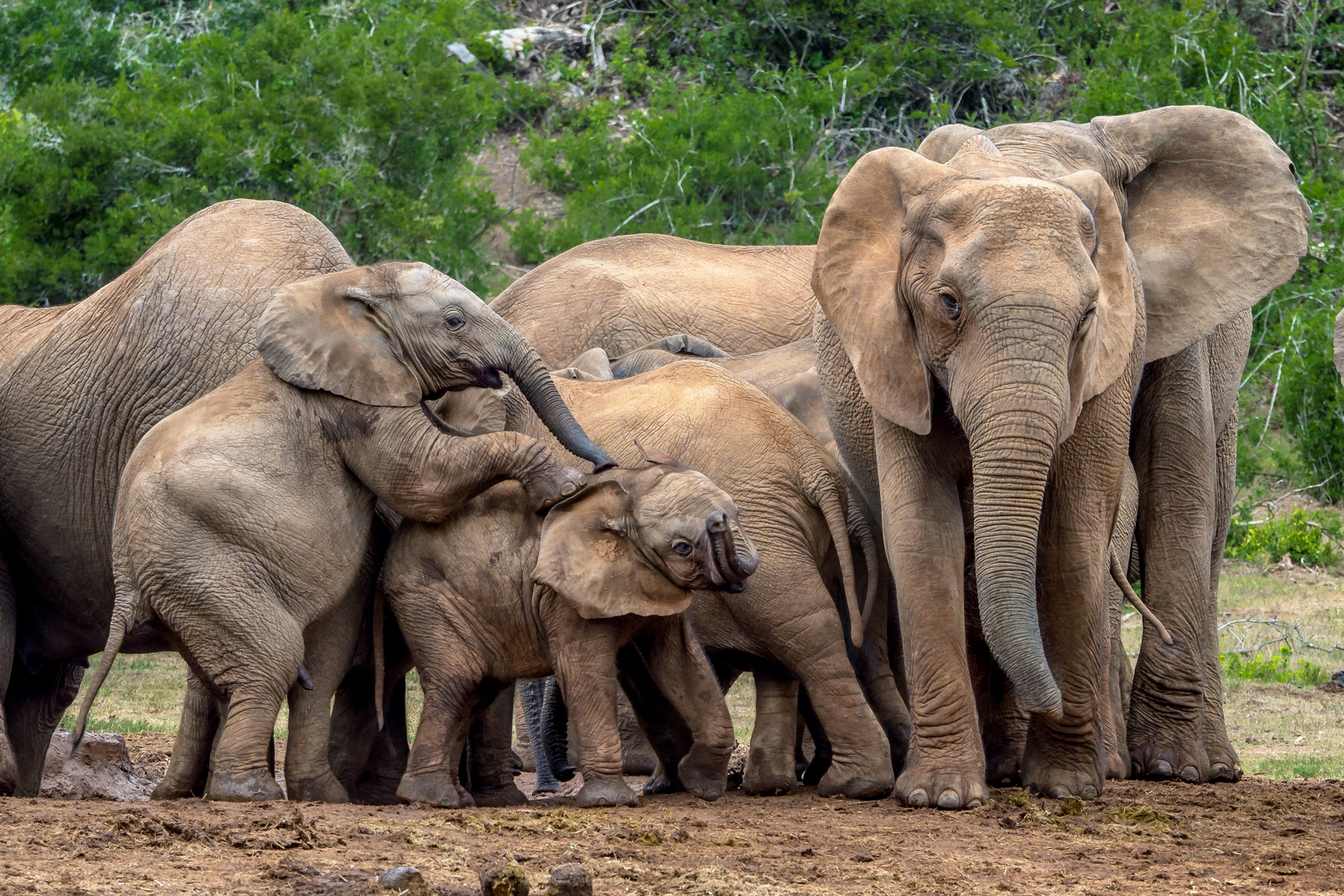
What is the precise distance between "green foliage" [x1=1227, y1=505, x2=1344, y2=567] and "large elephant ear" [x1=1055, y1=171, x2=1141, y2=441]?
24.8 ft

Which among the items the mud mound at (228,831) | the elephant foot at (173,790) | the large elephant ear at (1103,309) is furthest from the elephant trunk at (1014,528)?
the elephant foot at (173,790)

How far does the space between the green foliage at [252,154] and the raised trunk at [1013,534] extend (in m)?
8.64

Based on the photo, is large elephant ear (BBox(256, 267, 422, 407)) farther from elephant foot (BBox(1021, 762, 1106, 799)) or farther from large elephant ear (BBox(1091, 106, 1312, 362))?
large elephant ear (BBox(1091, 106, 1312, 362))

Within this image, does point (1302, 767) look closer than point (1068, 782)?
No

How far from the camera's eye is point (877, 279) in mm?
6840

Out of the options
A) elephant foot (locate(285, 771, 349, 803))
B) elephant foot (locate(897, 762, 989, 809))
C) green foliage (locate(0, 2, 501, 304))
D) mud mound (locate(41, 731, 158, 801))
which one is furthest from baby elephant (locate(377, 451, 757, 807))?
green foliage (locate(0, 2, 501, 304))

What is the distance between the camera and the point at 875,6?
1866 centimetres

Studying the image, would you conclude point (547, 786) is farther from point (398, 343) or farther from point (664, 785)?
point (398, 343)

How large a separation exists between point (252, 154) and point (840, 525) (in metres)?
8.25

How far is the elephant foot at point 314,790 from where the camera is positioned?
6859mm

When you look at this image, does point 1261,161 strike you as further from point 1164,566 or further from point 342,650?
point 342,650

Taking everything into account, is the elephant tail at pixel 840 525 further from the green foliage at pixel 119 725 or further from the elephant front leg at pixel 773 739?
the green foliage at pixel 119 725

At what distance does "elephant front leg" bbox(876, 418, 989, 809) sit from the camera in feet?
22.1

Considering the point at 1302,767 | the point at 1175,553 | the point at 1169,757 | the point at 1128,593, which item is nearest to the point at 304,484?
the point at 1128,593
